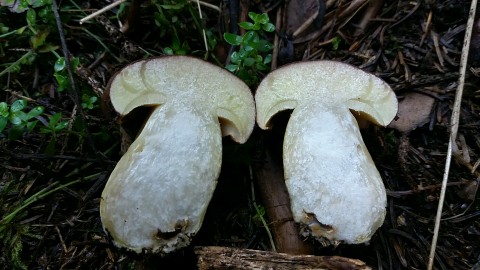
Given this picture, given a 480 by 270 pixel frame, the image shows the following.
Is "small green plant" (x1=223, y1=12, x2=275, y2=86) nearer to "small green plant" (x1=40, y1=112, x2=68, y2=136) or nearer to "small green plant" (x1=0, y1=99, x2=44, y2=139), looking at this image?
"small green plant" (x1=40, y1=112, x2=68, y2=136)

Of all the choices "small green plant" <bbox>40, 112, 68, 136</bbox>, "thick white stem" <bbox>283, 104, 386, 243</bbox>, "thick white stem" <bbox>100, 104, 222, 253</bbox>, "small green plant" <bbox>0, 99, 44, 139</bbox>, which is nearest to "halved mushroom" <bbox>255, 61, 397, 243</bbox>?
"thick white stem" <bbox>283, 104, 386, 243</bbox>

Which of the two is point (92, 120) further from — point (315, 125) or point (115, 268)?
point (315, 125)

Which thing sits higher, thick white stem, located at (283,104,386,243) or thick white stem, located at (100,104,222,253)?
thick white stem, located at (283,104,386,243)

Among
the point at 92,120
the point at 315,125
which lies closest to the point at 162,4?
the point at 92,120

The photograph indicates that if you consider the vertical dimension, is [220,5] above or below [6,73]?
above

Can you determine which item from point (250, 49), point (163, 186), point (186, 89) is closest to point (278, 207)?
point (163, 186)

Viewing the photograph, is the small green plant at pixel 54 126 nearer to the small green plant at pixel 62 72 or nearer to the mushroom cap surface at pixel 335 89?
the small green plant at pixel 62 72

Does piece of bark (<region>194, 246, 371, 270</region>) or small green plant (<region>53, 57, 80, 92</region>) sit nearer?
piece of bark (<region>194, 246, 371, 270</region>)
